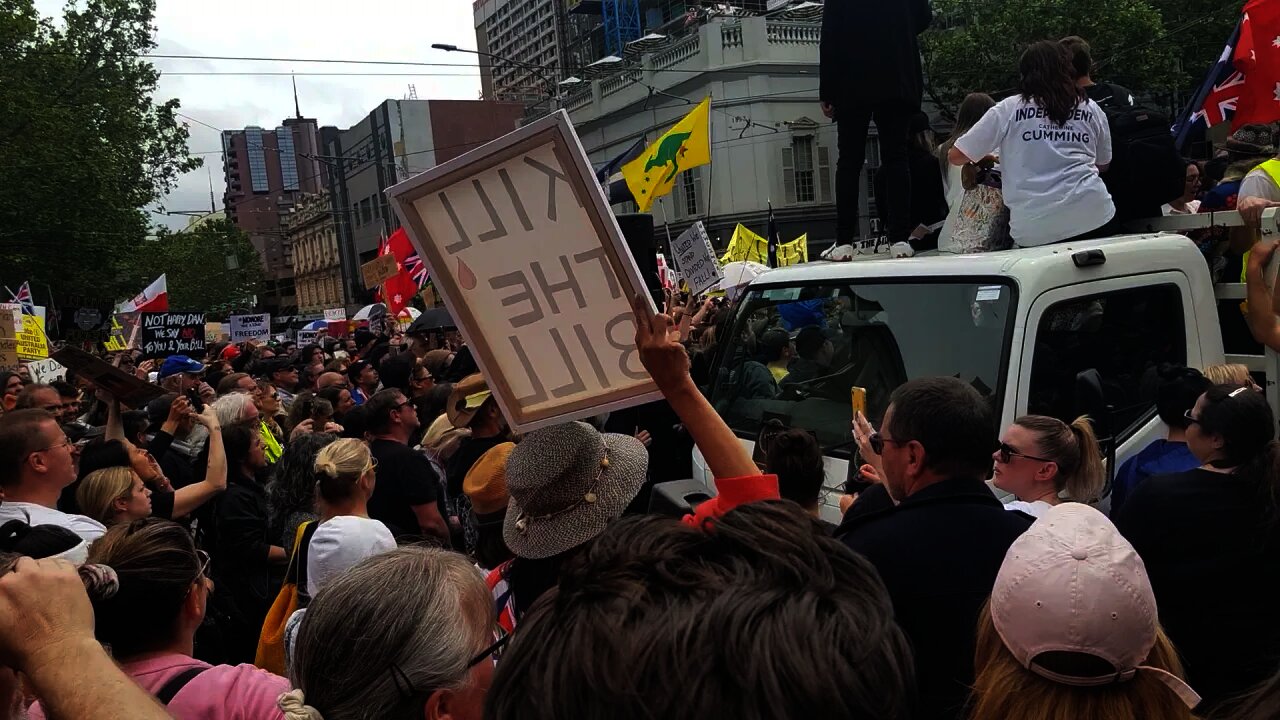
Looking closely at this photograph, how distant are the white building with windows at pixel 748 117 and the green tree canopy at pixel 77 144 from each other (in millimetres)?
16364

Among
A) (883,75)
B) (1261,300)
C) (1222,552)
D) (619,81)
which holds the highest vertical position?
(619,81)

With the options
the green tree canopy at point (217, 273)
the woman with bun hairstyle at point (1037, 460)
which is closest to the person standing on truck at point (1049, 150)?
the woman with bun hairstyle at point (1037, 460)

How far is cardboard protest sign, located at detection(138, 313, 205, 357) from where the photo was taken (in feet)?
40.4

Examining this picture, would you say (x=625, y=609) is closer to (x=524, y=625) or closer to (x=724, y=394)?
(x=524, y=625)

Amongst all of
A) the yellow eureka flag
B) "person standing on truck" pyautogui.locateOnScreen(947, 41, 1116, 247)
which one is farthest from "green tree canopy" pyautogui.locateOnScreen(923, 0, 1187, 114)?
"person standing on truck" pyautogui.locateOnScreen(947, 41, 1116, 247)

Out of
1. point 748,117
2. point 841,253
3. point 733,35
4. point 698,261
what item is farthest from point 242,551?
point 733,35

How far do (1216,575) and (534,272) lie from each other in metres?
2.18

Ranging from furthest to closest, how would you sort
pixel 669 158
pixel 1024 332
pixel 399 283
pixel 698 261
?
pixel 399 283, pixel 669 158, pixel 698 261, pixel 1024 332

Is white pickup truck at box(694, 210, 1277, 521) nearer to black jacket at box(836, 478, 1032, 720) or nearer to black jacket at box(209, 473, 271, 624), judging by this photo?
black jacket at box(836, 478, 1032, 720)

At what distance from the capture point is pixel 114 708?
1.49 meters

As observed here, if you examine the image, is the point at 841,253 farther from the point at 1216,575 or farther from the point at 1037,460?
the point at 1216,575

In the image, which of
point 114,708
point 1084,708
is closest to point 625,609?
point 1084,708

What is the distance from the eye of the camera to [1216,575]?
2.72 metres

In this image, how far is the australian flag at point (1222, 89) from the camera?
6078mm
